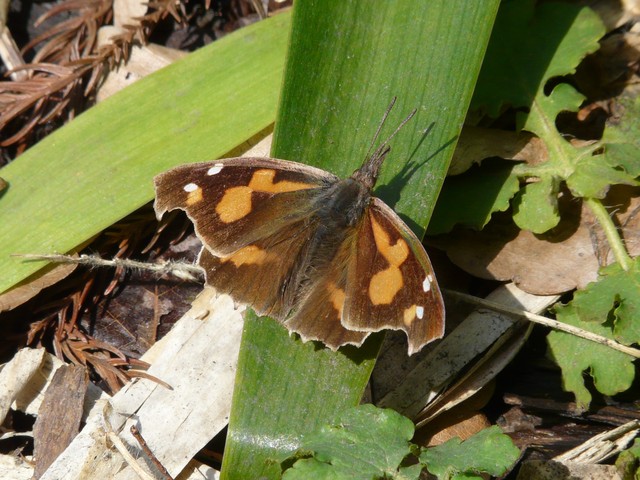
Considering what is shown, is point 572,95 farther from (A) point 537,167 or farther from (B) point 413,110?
(B) point 413,110

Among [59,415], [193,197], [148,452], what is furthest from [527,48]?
[59,415]

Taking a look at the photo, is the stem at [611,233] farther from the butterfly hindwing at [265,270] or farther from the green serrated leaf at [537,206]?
the butterfly hindwing at [265,270]

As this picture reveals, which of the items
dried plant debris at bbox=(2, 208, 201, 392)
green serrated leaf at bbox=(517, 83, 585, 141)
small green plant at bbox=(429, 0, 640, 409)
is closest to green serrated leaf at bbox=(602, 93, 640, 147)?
small green plant at bbox=(429, 0, 640, 409)

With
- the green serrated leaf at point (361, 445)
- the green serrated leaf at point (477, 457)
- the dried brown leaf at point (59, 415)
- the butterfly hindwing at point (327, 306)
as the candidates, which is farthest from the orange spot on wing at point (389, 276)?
the dried brown leaf at point (59, 415)

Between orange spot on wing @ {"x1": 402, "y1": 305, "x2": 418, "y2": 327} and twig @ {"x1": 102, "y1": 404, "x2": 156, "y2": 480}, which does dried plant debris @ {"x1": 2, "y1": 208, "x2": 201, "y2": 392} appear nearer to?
twig @ {"x1": 102, "y1": 404, "x2": 156, "y2": 480}

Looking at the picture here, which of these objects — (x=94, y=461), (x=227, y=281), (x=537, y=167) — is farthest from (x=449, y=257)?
(x=94, y=461)

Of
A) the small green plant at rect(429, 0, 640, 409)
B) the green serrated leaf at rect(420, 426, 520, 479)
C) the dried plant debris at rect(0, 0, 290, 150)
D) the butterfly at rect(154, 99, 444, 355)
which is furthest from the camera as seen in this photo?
the dried plant debris at rect(0, 0, 290, 150)
